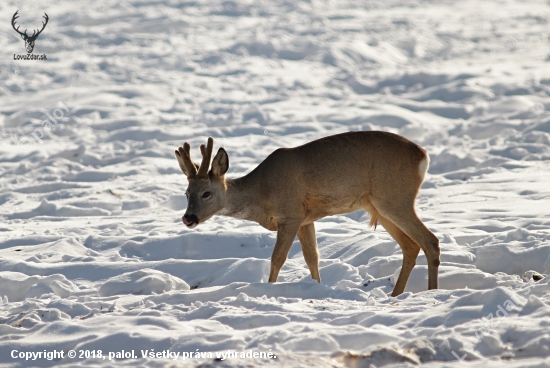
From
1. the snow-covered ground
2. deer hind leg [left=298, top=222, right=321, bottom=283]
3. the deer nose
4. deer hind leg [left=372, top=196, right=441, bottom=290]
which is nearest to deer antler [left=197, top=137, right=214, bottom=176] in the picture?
the deer nose

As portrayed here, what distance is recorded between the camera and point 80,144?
14.3m

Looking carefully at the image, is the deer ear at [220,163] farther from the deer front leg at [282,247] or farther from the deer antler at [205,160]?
the deer front leg at [282,247]

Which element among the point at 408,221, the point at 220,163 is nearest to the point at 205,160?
the point at 220,163

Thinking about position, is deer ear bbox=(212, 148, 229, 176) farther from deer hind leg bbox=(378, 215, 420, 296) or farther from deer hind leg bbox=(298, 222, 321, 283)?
deer hind leg bbox=(378, 215, 420, 296)

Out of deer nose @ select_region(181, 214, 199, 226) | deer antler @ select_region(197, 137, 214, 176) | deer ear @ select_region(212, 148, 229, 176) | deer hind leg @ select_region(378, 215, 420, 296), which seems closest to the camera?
deer hind leg @ select_region(378, 215, 420, 296)

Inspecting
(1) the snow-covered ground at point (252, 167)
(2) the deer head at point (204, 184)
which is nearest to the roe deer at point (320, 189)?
(2) the deer head at point (204, 184)

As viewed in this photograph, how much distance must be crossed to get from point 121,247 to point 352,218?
3061 millimetres

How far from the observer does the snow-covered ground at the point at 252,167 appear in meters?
5.53

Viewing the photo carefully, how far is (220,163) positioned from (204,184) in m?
0.28

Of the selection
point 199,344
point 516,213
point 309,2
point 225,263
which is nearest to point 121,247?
point 225,263

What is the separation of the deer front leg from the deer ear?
0.86 m

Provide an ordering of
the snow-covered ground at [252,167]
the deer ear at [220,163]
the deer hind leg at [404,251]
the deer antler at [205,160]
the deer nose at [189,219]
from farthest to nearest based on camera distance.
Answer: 1. the deer ear at [220,163]
2. the deer antler at [205,160]
3. the deer nose at [189,219]
4. the deer hind leg at [404,251]
5. the snow-covered ground at [252,167]

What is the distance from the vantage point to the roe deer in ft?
25.2

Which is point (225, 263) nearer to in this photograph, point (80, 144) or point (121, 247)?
point (121, 247)
